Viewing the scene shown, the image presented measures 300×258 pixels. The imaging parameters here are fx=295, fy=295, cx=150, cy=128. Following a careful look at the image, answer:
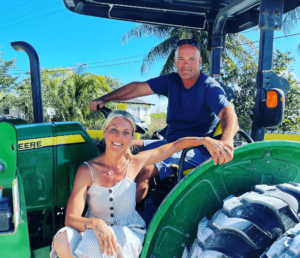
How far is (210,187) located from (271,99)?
0.71 m

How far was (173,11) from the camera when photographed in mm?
2543

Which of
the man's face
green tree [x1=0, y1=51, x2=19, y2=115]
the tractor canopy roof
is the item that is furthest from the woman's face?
green tree [x1=0, y1=51, x2=19, y2=115]

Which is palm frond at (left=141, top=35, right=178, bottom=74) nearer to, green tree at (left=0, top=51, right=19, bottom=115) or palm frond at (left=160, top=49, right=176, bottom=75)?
palm frond at (left=160, top=49, right=176, bottom=75)

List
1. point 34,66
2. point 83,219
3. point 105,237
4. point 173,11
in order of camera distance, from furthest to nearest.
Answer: point 173,11 < point 34,66 < point 83,219 < point 105,237

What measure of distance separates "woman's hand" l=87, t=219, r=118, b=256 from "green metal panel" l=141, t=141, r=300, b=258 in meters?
0.19

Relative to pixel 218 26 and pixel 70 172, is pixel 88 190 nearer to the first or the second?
pixel 70 172

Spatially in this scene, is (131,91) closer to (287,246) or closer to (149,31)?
(287,246)

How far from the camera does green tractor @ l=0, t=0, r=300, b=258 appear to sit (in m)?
1.35

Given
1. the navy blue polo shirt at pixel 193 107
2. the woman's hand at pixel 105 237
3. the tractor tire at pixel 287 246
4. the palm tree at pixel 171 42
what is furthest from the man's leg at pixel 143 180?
the palm tree at pixel 171 42

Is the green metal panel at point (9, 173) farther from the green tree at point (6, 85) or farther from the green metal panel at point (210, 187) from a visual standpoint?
the green tree at point (6, 85)

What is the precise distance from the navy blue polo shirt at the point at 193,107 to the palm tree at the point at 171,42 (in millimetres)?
12525

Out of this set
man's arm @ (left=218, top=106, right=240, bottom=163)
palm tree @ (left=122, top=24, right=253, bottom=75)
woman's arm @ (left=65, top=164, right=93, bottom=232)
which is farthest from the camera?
palm tree @ (left=122, top=24, right=253, bottom=75)

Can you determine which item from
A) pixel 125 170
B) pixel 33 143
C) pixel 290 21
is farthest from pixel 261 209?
pixel 290 21

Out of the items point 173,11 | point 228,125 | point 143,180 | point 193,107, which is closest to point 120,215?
point 143,180
